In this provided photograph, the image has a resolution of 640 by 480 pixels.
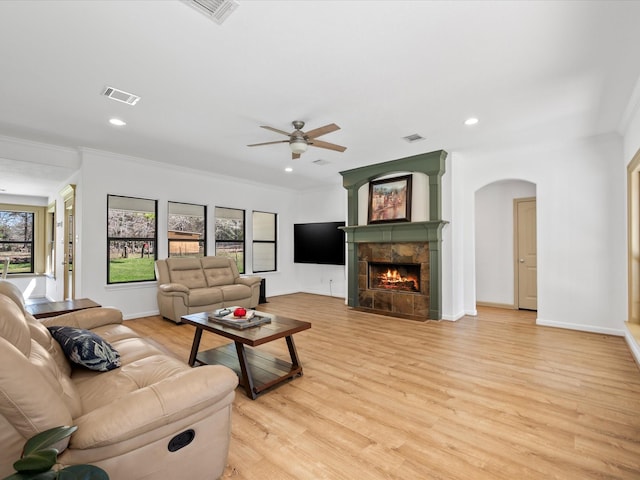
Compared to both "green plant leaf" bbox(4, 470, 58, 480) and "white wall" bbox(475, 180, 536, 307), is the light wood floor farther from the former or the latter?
"white wall" bbox(475, 180, 536, 307)

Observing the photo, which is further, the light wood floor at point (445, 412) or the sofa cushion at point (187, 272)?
the sofa cushion at point (187, 272)

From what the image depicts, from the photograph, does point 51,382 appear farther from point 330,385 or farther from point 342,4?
point 342,4

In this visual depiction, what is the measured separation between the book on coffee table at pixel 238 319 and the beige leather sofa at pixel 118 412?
1.01 meters

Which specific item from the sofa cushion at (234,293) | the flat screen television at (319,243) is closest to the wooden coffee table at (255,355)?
the sofa cushion at (234,293)

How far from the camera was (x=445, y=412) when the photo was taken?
239 centimetres

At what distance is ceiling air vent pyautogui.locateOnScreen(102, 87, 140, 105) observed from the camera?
3.07 meters

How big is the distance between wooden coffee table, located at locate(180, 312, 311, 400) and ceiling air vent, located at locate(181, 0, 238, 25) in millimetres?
2369

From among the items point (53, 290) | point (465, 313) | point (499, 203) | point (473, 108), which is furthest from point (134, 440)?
point (53, 290)

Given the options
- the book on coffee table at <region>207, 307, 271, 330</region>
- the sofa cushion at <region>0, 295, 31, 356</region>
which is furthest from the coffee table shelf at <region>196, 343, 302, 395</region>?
the sofa cushion at <region>0, 295, 31, 356</region>

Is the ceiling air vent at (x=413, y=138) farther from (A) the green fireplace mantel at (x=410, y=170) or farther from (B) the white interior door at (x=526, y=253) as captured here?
(B) the white interior door at (x=526, y=253)

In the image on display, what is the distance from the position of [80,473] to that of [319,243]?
6751 mm

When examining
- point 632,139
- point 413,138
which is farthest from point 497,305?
point 413,138

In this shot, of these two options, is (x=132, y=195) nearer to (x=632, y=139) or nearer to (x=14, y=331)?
(x=14, y=331)

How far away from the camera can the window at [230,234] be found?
688 centimetres
